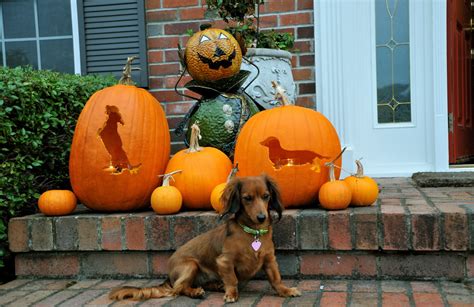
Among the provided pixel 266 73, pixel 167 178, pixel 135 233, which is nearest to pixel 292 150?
pixel 167 178

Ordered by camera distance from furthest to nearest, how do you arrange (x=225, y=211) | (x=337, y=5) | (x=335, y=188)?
(x=337, y=5)
(x=335, y=188)
(x=225, y=211)

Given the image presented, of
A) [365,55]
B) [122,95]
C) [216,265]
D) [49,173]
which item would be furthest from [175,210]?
[365,55]

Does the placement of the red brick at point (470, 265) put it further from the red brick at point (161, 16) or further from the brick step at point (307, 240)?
the red brick at point (161, 16)

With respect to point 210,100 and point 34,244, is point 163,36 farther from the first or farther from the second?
point 34,244

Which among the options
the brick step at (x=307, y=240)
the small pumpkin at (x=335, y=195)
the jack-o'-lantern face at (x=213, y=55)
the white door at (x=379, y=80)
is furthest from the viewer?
the white door at (x=379, y=80)

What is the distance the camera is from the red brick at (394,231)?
262cm

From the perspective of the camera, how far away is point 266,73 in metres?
3.94

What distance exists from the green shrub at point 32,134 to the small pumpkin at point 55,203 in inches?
6.3

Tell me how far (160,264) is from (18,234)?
0.82m

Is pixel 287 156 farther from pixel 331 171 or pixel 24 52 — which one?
pixel 24 52

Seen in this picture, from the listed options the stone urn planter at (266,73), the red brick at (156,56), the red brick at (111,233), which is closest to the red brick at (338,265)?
the red brick at (111,233)

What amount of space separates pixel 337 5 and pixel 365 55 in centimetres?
46

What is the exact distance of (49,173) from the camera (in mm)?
3518

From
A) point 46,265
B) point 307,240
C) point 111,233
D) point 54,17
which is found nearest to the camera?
point 307,240
